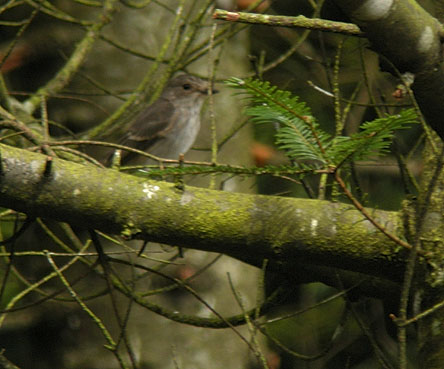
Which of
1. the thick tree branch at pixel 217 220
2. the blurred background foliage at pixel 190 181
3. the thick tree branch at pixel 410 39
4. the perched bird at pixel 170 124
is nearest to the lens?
the thick tree branch at pixel 410 39

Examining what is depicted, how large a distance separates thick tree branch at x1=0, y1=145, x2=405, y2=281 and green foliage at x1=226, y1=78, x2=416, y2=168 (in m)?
0.47

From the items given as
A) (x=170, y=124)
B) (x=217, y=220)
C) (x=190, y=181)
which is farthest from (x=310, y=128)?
(x=170, y=124)

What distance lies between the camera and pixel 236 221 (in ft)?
7.16

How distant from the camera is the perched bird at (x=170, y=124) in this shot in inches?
198

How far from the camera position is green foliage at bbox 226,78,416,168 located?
1606 mm

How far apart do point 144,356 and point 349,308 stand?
2.11 meters

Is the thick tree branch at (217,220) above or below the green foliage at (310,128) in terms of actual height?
below

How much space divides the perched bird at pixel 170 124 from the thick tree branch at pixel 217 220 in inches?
109

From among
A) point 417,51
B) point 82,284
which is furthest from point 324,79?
point 417,51

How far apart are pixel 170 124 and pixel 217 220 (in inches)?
118

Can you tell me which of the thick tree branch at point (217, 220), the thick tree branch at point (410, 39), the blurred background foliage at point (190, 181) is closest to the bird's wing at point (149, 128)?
the blurred background foliage at point (190, 181)

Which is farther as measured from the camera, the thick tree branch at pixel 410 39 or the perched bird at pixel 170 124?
the perched bird at pixel 170 124

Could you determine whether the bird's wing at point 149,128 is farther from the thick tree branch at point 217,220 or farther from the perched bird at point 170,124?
the thick tree branch at point 217,220

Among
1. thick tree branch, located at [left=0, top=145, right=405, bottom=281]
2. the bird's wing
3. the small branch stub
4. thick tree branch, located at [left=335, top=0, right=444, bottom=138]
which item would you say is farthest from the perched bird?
the small branch stub
